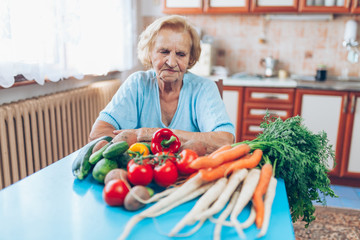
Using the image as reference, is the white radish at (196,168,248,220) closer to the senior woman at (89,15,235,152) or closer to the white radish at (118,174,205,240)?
the white radish at (118,174,205,240)

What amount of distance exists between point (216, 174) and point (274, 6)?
281 cm

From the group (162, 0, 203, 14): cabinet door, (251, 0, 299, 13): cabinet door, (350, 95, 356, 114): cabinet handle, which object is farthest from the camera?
(162, 0, 203, 14): cabinet door

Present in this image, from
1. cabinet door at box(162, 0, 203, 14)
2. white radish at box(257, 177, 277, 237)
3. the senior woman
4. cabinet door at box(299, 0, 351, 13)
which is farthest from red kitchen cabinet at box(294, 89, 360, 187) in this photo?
white radish at box(257, 177, 277, 237)

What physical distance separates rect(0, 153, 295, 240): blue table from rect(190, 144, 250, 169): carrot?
0.39ft

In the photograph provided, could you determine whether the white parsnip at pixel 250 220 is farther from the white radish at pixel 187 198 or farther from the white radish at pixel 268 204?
the white radish at pixel 187 198

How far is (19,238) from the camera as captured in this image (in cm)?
72

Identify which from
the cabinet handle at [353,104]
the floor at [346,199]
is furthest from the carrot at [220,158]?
the cabinet handle at [353,104]

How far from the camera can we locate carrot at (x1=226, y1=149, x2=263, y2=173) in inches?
37.2

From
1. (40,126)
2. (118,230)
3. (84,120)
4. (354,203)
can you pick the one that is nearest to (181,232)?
(118,230)

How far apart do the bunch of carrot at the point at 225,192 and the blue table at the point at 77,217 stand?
24 mm

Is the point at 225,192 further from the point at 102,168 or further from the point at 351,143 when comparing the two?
the point at 351,143

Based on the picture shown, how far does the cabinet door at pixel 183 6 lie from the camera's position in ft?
11.1

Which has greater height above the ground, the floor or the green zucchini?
the green zucchini

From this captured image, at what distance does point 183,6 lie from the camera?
3.41 metres
